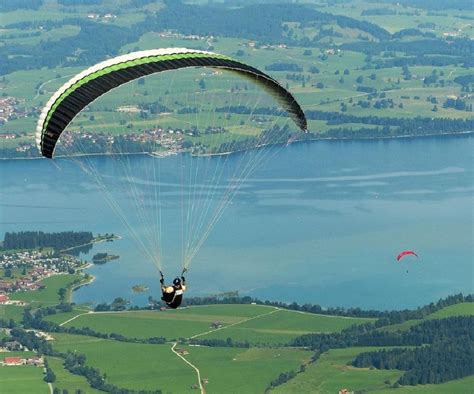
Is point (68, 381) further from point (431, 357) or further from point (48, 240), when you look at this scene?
point (48, 240)

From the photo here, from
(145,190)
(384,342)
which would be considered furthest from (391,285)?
(145,190)

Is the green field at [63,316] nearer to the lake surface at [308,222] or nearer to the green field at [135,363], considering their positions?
the lake surface at [308,222]

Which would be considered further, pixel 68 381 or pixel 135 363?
pixel 135 363

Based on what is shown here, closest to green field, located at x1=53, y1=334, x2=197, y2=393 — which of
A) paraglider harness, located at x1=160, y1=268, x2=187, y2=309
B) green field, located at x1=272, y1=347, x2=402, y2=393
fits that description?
green field, located at x1=272, y1=347, x2=402, y2=393

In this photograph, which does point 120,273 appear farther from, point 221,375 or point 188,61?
point 188,61

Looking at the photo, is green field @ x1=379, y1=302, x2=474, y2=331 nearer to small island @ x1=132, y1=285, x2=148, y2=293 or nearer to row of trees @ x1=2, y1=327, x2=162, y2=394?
small island @ x1=132, y1=285, x2=148, y2=293

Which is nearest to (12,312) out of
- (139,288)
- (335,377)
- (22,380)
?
(139,288)

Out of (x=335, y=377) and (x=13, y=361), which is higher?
(x=335, y=377)

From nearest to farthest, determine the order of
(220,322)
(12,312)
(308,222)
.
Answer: (220,322) < (12,312) < (308,222)

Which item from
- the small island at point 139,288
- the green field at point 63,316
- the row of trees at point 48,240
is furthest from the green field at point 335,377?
the row of trees at point 48,240
